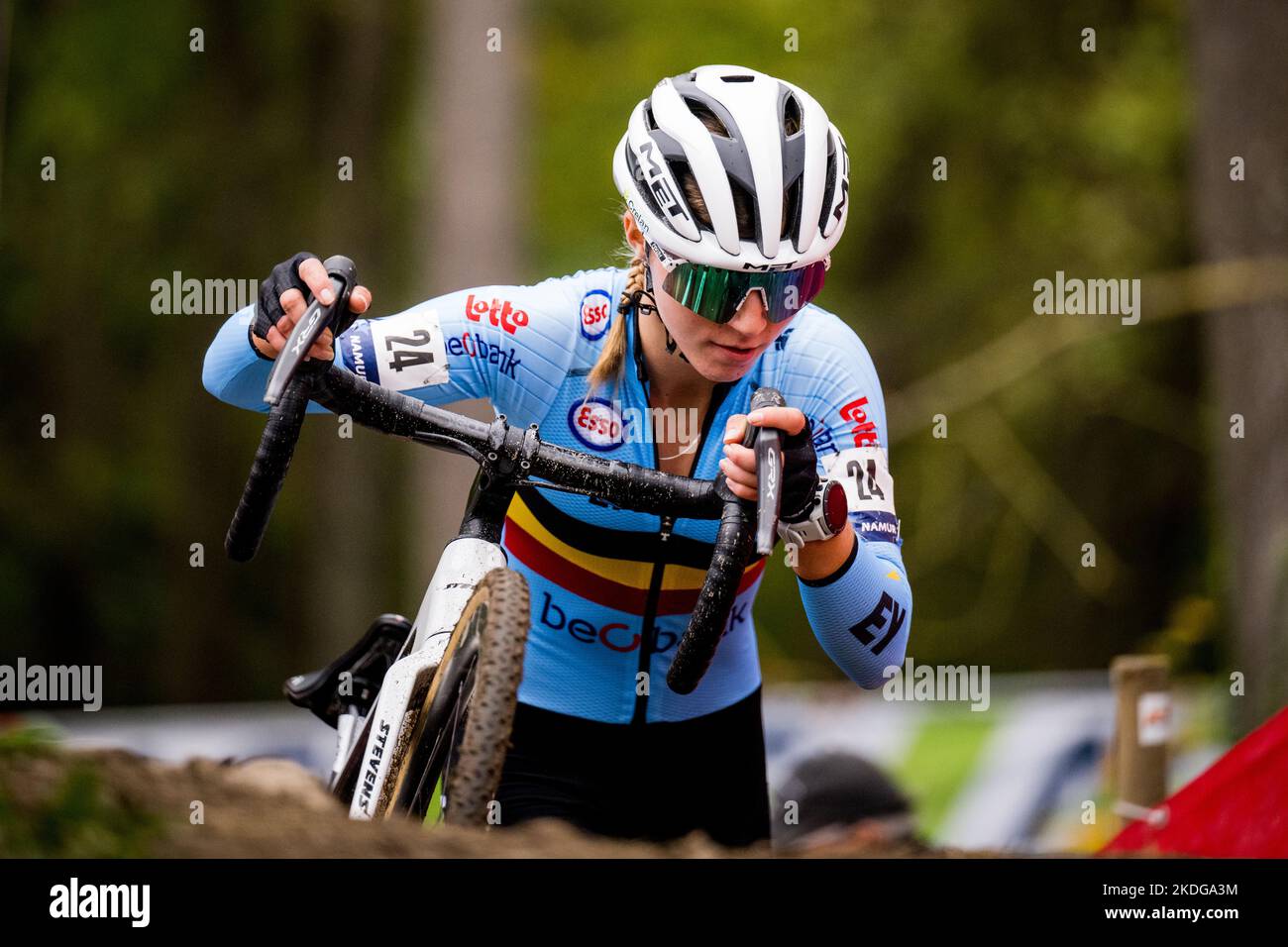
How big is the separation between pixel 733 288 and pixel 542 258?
560 inches

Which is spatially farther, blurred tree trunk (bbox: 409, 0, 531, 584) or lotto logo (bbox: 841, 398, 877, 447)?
blurred tree trunk (bbox: 409, 0, 531, 584)

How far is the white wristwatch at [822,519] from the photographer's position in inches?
130

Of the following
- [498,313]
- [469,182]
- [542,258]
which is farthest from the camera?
[542,258]

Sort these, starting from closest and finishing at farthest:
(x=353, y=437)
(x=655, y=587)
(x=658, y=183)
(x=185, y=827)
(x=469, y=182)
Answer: (x=185, y=827) → (x=658, y=183) → (x=655, y=587) → (x=469, y=182) → (x=353, y=437)

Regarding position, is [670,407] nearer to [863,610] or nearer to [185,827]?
[863,610]

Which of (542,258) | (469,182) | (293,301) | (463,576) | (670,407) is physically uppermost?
(542,258)

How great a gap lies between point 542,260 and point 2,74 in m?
11.2

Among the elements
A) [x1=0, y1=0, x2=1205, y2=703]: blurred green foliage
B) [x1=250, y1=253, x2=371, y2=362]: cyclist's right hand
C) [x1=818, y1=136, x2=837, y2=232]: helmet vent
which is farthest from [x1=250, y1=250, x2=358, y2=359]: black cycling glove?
[x1=0, y1=0, x2=1205, y2=703]: blurred green foliage

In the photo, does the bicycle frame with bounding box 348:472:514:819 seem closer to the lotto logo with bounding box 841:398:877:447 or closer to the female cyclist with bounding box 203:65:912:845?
the female cyclist with bounding box 203:65:912:845

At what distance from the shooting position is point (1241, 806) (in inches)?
162

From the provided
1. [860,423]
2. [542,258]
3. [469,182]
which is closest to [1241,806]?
[860,423]

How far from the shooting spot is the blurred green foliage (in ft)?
48.0

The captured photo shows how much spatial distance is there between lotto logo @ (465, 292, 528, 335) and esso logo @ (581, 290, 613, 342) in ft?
0.57
